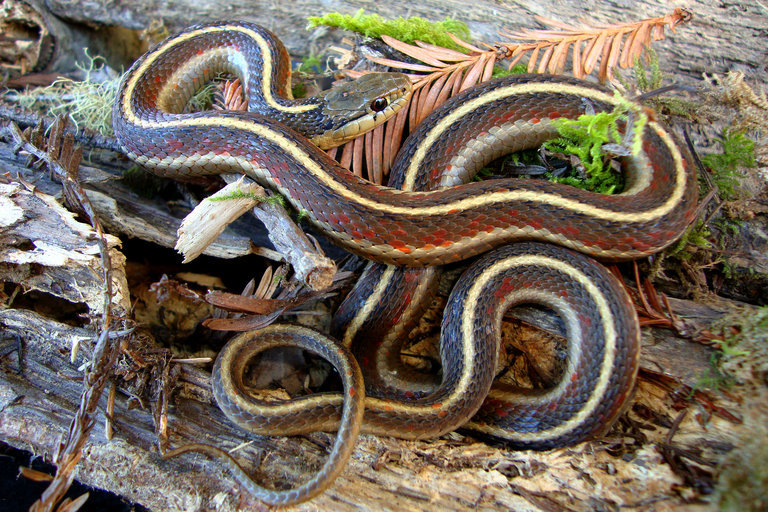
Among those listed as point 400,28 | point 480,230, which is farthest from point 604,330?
point 400,28

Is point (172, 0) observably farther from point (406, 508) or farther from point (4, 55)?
point (406, 508)

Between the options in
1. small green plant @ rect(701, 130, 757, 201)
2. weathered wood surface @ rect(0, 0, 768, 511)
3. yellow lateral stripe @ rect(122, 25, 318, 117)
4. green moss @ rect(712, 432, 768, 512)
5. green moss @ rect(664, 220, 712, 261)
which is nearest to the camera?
green moss @ rect(712, 432, 768, 512)

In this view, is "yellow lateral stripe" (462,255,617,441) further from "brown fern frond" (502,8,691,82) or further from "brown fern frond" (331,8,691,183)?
"brown fern frond" (502,8,691,82)

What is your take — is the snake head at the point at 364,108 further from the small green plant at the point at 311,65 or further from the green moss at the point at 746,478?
the green moss at the point at 746,478

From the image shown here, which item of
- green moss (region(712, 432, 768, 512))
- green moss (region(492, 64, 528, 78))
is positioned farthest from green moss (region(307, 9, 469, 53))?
green moss (region(712, 432, 768, 512))

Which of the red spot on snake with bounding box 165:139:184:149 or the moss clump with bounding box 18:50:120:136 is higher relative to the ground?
the red spot on snake with bounding box 165:139:184:149

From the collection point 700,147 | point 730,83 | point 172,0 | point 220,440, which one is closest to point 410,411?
point 220,440

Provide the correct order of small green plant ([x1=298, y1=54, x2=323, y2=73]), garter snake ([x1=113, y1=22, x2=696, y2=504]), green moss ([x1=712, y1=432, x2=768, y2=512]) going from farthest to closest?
small green plant ([x1=298, y1=54, x2=323, y2=73])
garter snake ([x1=113, y1=22, x2=696, y2=504])
green moss ([x1=712, y1=432, x2=768, y2=512])
